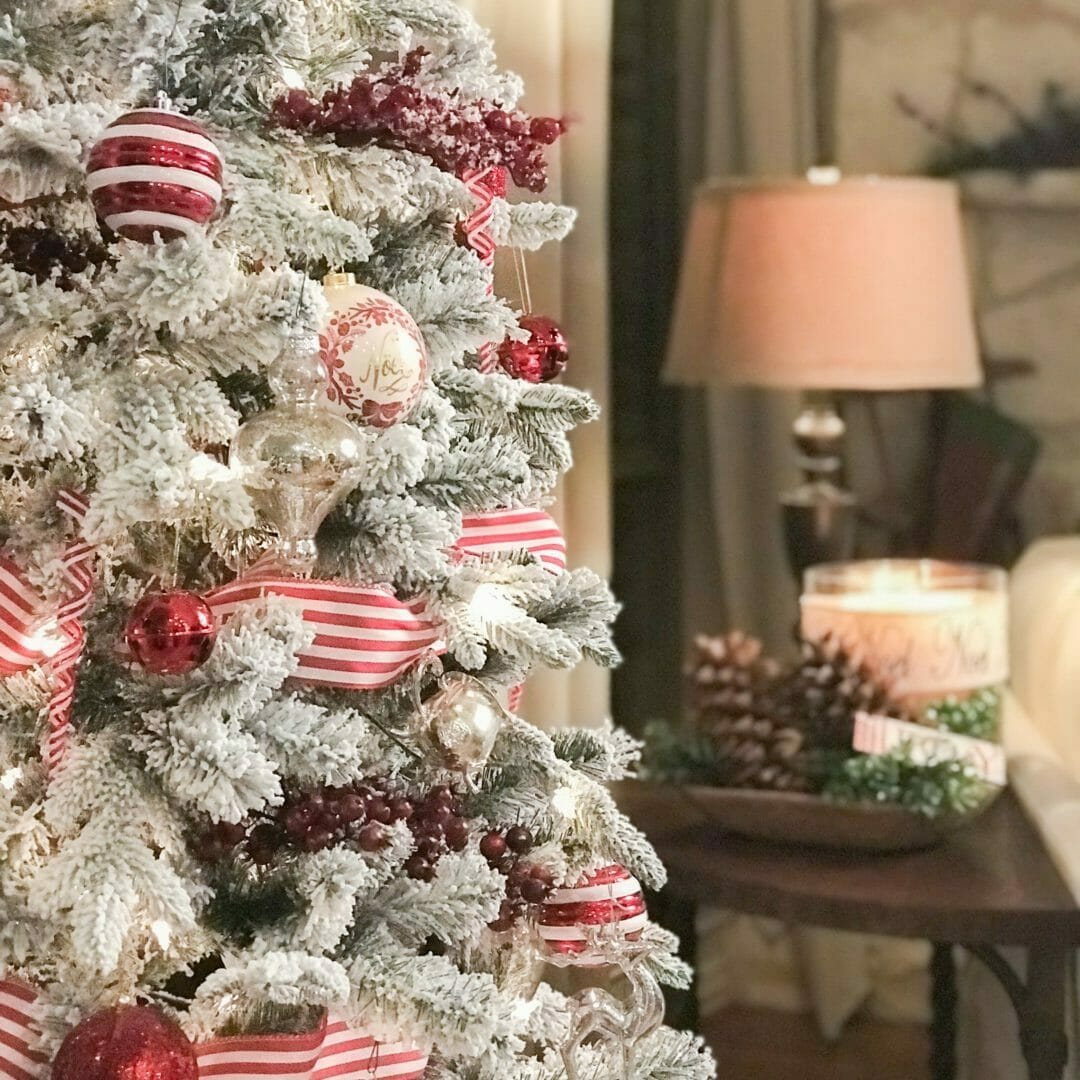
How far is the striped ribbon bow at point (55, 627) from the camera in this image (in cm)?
65

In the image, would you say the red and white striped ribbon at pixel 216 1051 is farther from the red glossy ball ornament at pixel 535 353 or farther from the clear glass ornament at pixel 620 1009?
the red glossy ball ornament at pixel 535 353

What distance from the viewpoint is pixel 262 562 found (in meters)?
0.69

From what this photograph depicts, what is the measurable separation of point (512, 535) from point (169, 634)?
24cm

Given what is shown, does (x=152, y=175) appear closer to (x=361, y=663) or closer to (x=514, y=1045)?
(x=361, y=663)

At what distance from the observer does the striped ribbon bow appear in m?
0.65

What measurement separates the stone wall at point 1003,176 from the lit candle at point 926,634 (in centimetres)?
65

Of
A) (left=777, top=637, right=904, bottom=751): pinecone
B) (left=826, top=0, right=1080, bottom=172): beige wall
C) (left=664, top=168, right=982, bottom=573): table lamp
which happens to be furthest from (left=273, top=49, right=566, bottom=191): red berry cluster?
(left=826, top=0, right=1080, bottom=172): beige wall

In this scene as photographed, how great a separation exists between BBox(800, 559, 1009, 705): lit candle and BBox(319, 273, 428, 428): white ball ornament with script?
752mm

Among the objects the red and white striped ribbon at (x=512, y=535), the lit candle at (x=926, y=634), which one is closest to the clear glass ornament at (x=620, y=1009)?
the red and white striped ribbon at (x=512, y=535)

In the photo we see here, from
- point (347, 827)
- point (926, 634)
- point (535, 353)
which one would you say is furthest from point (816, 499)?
point (347, 827)

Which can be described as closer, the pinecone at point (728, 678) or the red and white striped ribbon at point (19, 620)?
the red and white striped ribbon at point (19, 620)

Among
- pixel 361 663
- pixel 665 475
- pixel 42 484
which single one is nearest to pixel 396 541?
pixel 361 663

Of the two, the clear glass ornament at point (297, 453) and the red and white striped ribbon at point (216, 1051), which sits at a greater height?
the clear glass ornament at point (297, 453)

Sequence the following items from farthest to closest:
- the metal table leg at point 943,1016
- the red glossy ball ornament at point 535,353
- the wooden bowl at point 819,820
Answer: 1. the metal table leg at point 943,1016
2. the wooden bowl at point 819,820
3. the red glossy ball ornament at point 535,353
